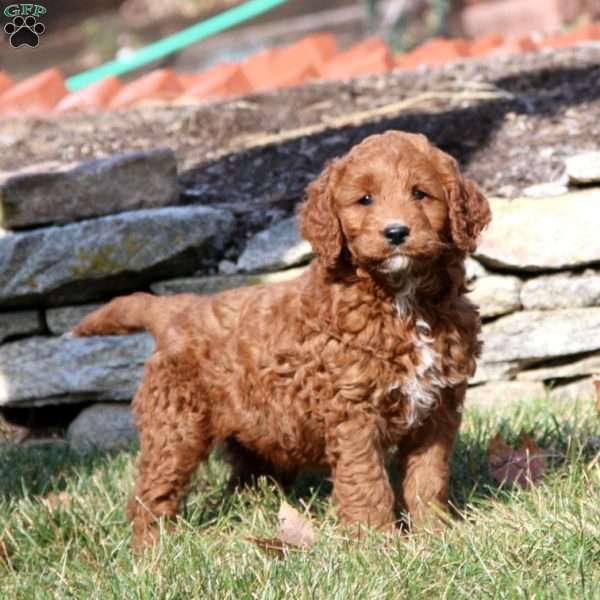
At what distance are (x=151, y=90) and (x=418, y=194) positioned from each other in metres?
5.15

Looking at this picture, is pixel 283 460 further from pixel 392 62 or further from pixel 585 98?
pixel 392 62

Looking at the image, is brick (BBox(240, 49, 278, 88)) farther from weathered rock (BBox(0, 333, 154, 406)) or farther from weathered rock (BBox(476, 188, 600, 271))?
weathered rock (BBox(476, 188, 600, 271))

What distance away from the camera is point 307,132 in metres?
7.47

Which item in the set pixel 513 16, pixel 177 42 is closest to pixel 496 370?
pixel 177 42

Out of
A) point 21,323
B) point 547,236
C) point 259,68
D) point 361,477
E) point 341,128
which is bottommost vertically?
point 361,477

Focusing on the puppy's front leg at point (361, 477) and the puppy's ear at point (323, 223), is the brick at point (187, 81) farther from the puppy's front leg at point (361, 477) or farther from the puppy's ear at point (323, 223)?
the puppy's front leg at point (361, 477)

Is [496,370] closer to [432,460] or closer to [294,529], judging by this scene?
[432,460]

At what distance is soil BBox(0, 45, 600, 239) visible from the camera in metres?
6.79

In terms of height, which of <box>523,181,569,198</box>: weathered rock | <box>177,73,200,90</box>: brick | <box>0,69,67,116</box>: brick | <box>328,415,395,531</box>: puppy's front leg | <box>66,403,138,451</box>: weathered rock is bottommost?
<box>66,403,138,451</box>: weathered rock

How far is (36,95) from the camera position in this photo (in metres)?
9.42

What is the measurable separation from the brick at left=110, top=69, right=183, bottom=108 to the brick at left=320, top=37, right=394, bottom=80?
3.61 ft

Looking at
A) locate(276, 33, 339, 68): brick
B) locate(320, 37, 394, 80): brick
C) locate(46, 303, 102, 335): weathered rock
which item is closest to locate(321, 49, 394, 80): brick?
locate(320, 37, 394, 80): brick

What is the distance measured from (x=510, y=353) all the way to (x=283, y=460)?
1.73 m

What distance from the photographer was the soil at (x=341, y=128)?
679 centimetres
